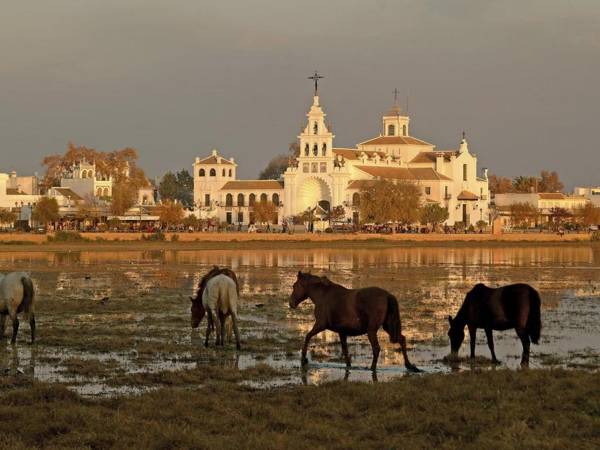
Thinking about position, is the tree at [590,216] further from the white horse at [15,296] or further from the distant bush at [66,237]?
the white horse at [15,296]

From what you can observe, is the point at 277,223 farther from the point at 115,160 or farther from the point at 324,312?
the point at 324,312

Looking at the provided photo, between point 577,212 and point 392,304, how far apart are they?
479ft

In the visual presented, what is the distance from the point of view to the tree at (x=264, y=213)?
138m

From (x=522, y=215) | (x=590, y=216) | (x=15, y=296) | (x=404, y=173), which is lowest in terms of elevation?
(x=15, y=296)

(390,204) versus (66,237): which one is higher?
(390,204)

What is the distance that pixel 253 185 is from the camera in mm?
151625

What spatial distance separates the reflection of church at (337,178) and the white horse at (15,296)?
116 metres

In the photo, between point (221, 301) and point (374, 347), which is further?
point (221, 301)

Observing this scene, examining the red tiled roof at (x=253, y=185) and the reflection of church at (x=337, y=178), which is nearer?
the reflection of church at (x=337, y=178)

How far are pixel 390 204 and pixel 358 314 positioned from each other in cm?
10431

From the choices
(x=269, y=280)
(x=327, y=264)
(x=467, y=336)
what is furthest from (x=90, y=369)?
(x=327, y=264)

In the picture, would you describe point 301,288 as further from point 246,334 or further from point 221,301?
point 246,334

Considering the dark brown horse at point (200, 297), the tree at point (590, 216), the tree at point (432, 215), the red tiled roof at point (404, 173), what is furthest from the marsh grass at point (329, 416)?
the tree at point (590, 216)

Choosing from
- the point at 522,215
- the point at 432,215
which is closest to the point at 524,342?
the point at 432,215
